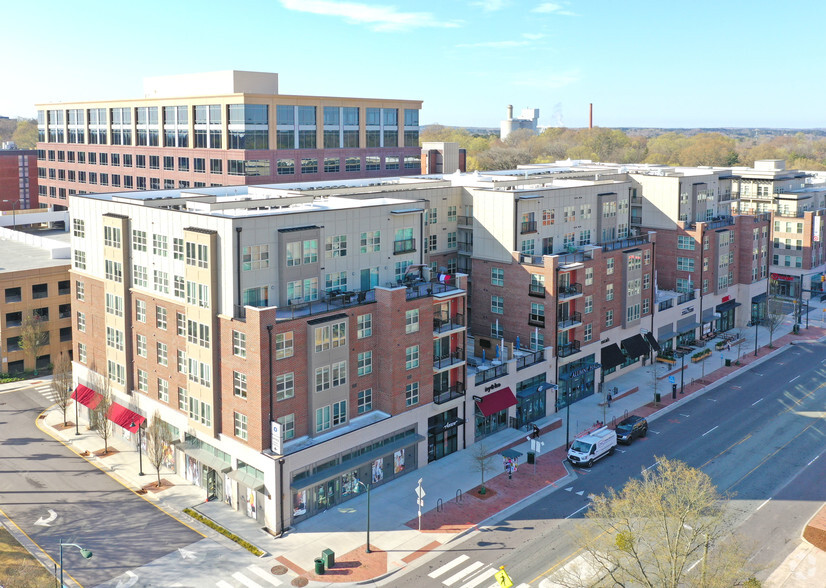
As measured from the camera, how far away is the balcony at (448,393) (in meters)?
55.3

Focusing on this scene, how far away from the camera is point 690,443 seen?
58688 mm

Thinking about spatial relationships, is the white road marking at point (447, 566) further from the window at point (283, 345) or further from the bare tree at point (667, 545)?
the window at point (283, 345)

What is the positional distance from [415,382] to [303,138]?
51795mm

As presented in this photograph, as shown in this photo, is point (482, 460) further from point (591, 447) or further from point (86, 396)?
point (86, 396)

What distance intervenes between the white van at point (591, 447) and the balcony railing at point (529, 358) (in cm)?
826

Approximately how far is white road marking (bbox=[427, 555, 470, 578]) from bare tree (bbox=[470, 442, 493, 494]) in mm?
7832

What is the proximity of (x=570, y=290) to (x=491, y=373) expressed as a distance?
37.8 ft

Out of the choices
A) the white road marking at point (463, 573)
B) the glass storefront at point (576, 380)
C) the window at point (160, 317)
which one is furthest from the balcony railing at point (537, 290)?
the window at point (160, 317)

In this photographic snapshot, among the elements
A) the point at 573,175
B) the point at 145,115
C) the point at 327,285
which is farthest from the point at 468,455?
the point at 145,115

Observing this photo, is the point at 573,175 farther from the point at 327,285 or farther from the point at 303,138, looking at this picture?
the point at 327,285

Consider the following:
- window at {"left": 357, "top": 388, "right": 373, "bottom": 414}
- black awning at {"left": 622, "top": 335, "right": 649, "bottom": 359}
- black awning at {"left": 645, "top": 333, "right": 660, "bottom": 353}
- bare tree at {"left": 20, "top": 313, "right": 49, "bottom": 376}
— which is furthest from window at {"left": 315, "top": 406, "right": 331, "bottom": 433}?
black awning at {"left": 645, "top": 333, "right": 660, "bottom": 353}

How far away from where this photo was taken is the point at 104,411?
55719 mm

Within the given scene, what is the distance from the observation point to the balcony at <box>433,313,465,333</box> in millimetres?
55938

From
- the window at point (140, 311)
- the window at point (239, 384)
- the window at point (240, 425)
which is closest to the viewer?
the window at point (239, 384)
